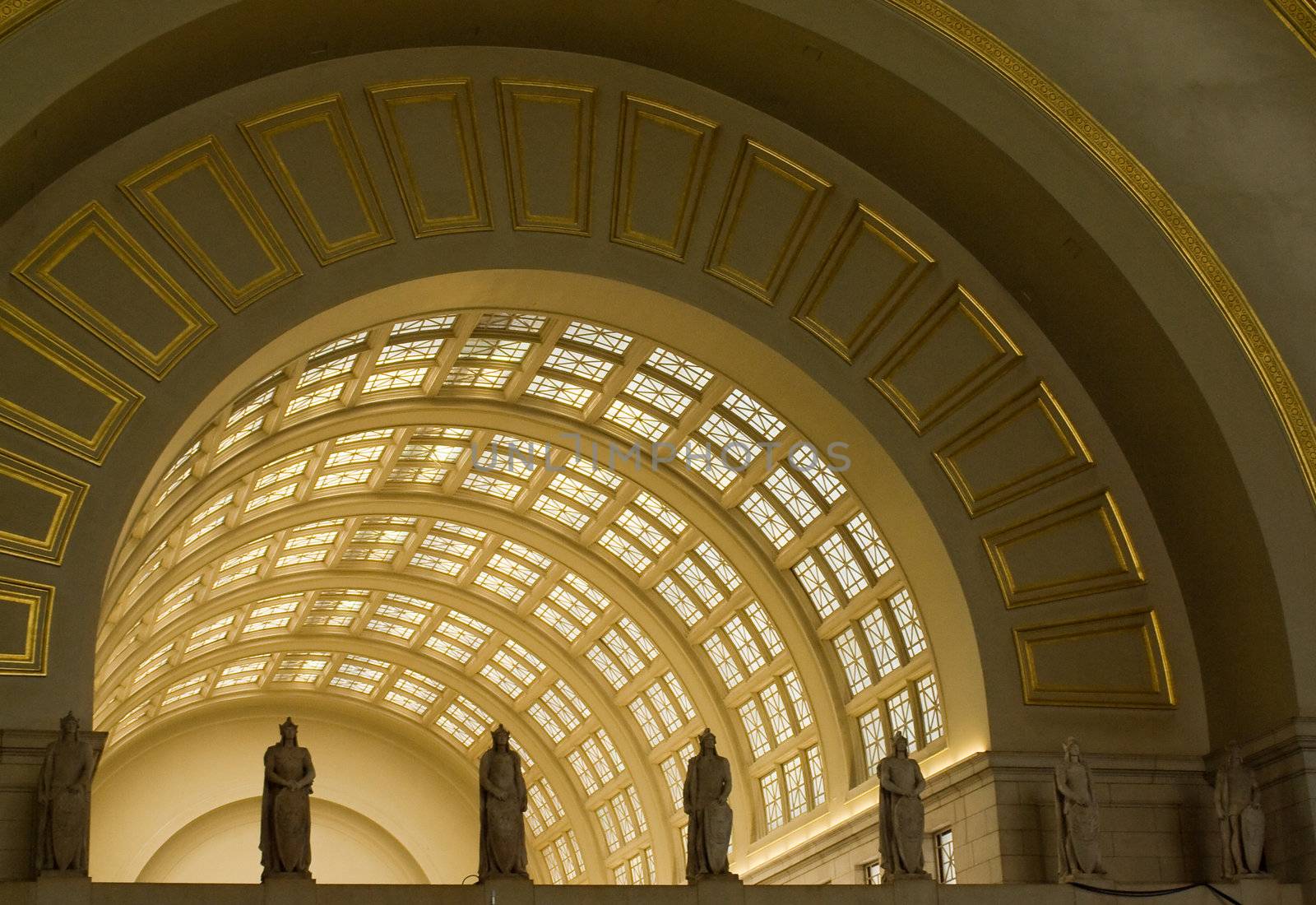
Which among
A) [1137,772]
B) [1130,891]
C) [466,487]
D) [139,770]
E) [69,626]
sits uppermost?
[466,487]

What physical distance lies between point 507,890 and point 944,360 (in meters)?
11.0

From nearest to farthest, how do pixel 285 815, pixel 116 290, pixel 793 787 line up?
pixel 285 815, pixel 116 290, pixel 793 787

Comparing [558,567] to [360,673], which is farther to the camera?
[360,673]

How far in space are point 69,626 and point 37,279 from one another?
456cm

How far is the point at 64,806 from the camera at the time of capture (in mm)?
17328

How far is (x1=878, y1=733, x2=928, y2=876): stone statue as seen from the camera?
20297mm

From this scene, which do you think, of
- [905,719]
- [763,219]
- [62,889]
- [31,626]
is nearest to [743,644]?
[905,719]

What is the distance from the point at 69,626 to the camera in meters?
19.2

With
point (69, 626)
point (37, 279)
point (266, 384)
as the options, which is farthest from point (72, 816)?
point (266, 384)

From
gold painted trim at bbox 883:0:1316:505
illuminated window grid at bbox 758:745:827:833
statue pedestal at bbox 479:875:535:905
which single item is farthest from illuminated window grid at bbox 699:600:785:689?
statue pedestal at bbox 479:875:535:905

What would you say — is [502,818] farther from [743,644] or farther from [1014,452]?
[743,644]

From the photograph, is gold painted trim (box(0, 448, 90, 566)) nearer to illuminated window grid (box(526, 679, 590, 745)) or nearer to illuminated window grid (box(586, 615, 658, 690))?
illuminated window grid (box(586, 615, 658, 690))

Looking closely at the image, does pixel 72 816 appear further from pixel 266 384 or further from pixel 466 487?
pixel 466 487

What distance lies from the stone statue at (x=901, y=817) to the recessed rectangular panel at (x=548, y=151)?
9.38 meters
